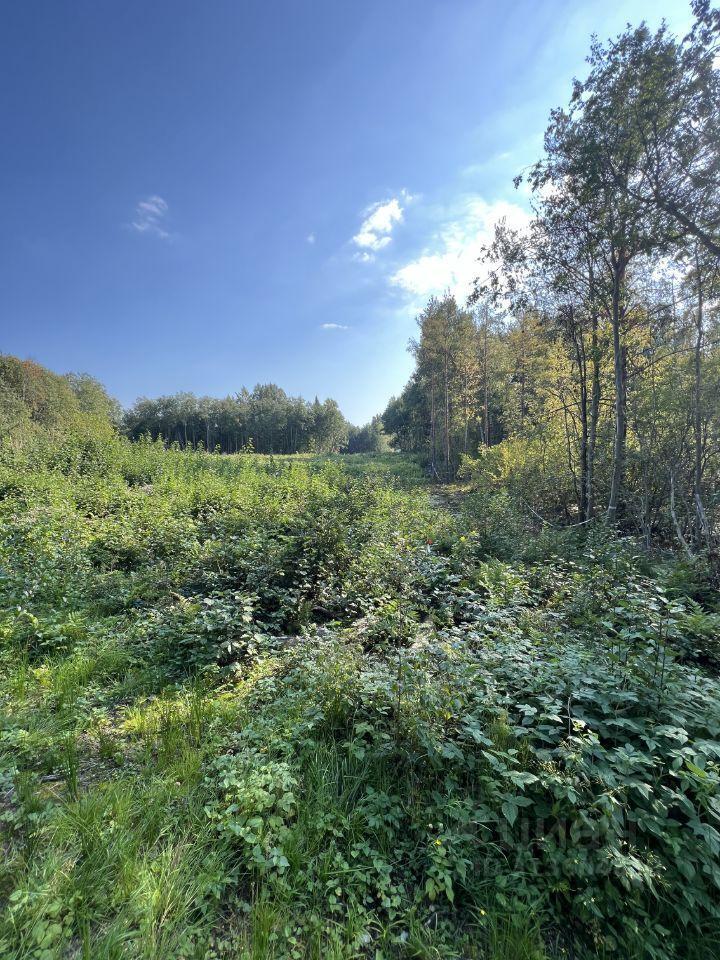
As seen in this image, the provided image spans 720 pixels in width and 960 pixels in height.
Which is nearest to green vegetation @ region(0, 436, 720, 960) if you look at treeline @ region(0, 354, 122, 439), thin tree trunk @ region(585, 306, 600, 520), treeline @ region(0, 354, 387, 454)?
thin tree trunk @ region(585, 306, 600, 520)

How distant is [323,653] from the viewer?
10.7 feet

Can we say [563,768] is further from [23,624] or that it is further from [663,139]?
[663,139]

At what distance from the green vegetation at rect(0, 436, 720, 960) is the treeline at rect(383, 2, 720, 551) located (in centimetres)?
452


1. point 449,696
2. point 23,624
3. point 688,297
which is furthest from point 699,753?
point 688,297

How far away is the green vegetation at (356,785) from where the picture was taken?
1664mm

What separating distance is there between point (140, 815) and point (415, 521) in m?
6.39

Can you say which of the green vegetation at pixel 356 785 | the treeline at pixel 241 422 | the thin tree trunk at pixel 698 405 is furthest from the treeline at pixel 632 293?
the treeline at pixel 241 422

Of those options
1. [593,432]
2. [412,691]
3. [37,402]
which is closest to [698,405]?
[593,432]

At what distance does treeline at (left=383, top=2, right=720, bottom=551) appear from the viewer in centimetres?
607

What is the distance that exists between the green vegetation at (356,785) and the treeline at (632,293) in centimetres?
452

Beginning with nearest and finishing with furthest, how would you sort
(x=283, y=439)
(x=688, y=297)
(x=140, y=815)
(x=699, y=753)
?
(x=699, y=753)
(x=140, y=815)
(x=688, y=297)
(x=283, y=439)

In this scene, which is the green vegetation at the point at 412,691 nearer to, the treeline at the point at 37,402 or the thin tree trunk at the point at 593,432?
the thin tree trunk at the point at 593,432

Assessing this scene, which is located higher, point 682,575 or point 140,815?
point 682,575

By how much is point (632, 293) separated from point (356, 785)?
35.3 ft
